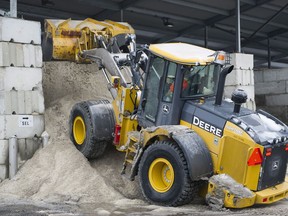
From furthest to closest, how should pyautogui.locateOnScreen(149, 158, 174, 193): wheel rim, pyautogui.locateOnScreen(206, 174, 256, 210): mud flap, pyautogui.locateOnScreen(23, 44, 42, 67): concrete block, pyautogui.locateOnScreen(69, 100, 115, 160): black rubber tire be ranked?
pyautogui.locateOnScreen(23, 44, 42, 67): concrete block < pyautogui.locateOnScreen(69, 100, 115, 160): black rubber tire < pyautogui.locateOnScreen(149, 158, 174, 193): wheel rim < pyautogui.locateOnScreen(206, 174, 256, 210): mud flap

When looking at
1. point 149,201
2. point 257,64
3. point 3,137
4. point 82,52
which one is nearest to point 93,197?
A: point 149,201

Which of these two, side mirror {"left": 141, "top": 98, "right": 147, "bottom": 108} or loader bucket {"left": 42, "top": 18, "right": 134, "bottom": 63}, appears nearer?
side mirror {"left": 141, "top": 98, "right": 147, "bottom": 108}

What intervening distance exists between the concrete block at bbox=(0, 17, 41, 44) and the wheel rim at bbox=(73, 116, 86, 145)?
167 centimetres

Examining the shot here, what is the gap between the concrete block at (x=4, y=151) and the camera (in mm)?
→ 7971

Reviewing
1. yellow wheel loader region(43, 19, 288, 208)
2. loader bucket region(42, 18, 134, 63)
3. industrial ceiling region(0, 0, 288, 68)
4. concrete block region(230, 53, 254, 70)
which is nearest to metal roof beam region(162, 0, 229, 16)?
industrial ceiling region(0, 0, 288, 68)

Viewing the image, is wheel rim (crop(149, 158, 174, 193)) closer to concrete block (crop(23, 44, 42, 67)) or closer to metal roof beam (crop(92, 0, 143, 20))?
concrete block (crop(23, 44, 42, 67))

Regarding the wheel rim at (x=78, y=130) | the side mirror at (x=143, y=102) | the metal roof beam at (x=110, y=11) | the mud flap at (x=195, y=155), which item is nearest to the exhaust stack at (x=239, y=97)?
the mud flap at (x=195, y=155)

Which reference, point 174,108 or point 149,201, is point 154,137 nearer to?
point 174,108

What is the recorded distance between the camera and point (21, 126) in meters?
8.20

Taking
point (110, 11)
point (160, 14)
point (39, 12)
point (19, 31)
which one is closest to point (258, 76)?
point (160, 14)

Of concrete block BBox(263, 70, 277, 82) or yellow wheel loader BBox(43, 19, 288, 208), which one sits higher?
concrete block BBox(263, 70, 277, 82)

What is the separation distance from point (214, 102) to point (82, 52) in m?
3.25

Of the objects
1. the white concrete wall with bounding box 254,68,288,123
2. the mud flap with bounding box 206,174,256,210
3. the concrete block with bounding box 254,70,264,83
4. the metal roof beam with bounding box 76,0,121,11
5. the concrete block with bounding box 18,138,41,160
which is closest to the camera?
the mud flap with bounding box 206,174,256,210

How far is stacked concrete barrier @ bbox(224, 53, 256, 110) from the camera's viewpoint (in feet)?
39.4
